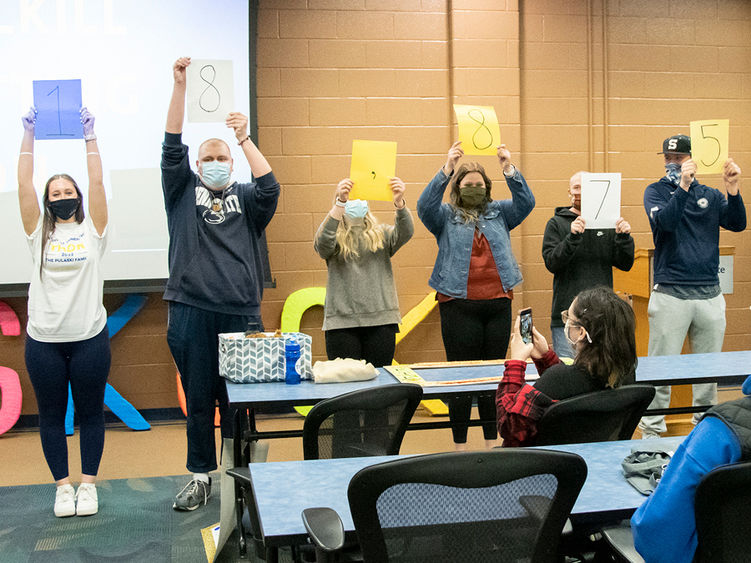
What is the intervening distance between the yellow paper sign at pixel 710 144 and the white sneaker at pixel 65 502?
129 inches

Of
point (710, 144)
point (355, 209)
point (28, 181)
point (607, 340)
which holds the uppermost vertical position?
point (710, 144)

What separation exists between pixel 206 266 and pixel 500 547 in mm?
2160

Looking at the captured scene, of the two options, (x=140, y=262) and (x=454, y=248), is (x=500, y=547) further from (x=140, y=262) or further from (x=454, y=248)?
(x=140, y=262)

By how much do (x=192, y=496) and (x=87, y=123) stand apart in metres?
1.67

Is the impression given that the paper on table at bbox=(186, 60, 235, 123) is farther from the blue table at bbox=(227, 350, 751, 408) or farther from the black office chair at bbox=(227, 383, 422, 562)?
the black office chair at bbox=(227, 383, 422, 562)

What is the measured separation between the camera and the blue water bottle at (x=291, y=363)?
3.00 m

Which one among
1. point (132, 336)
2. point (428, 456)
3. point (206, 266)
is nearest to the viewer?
point (428, 456)

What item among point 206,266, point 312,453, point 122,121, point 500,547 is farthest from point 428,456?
point 122,121

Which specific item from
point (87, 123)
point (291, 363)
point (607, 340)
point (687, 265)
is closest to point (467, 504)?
point (607, 340)

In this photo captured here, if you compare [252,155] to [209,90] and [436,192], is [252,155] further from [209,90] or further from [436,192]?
[436,192]

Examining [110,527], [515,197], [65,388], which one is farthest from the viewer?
[515,197]

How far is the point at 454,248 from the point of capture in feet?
12.6

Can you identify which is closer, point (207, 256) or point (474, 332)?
point (207, 256)

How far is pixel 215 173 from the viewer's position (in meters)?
3.35
